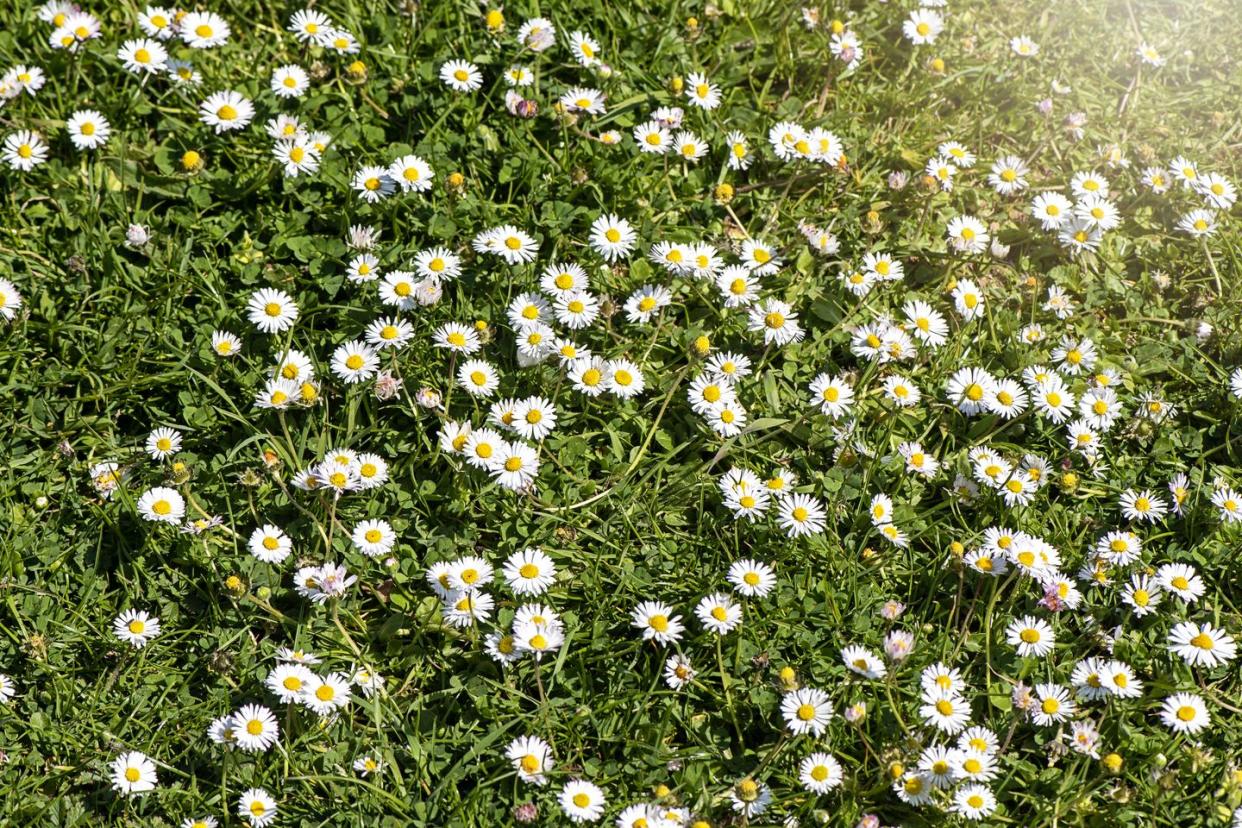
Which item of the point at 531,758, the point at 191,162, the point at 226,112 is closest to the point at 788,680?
the point at 531,758

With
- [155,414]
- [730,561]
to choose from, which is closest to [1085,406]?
[730,561]

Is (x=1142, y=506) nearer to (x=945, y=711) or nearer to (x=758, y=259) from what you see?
(x=945, y=711)

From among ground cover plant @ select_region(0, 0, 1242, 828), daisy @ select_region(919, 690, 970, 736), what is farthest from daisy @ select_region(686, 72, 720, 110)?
daisy @ select_region(919, 690, 970, 736)

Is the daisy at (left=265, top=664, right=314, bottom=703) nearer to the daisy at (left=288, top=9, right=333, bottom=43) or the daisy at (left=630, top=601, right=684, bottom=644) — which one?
the daisy at (left=630, top=601, right=684, bottom=644)

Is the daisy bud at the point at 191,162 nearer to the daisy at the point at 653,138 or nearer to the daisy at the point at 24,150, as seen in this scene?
the daisy at the point at 24,150

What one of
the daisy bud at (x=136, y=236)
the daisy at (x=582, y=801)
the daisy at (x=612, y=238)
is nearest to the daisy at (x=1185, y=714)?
the daisy at (x=582, y=801)

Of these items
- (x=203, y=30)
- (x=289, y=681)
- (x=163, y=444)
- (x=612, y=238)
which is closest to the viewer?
(x=289, y=681)
